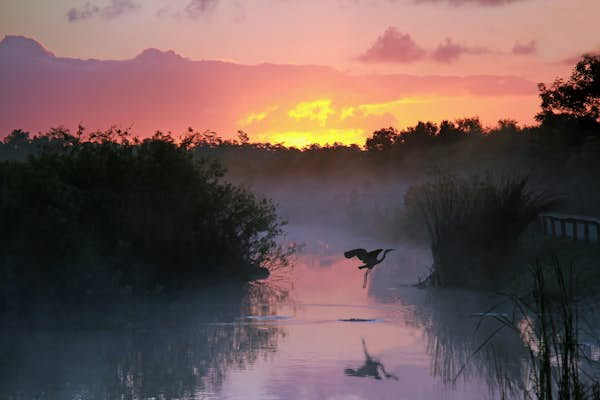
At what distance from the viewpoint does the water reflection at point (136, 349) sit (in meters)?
11.6

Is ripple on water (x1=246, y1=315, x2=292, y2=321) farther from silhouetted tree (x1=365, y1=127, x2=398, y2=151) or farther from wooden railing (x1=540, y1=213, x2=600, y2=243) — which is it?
silhouetted tree (x1=365, y1=127, x2=398, y2=151)

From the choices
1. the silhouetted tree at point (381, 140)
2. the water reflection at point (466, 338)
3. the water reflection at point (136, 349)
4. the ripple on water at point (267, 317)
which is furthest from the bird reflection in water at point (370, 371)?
the silhouetted tree at point (381, 140)

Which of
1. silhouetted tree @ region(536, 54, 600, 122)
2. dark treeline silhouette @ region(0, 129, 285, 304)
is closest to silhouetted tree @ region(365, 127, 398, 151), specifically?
silhouetted tree @ region(536, 54, 600, 122)

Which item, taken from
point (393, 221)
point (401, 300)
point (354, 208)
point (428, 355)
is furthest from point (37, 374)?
point (354, 208)

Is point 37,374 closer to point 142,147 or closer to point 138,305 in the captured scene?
point 138,305

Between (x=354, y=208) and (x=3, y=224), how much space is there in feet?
133

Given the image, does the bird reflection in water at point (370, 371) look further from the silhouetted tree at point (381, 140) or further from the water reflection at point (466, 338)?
the silhouetted tree at point (381, 140)

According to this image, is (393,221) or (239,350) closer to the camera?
(239,350)

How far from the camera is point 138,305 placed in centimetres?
1891

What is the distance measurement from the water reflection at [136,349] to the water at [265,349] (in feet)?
0.06

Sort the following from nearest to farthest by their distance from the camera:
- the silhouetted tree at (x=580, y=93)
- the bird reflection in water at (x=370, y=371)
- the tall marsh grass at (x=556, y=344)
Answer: the tall marsh grass at (x=556, y=344) < the bird reflection in water at (x=370, y=371) < the silhouetted tree at (x=580, y=93)

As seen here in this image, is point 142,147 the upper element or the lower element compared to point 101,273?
→ upper

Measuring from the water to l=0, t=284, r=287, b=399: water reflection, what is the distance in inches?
0.7

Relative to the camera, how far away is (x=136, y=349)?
576 inches
